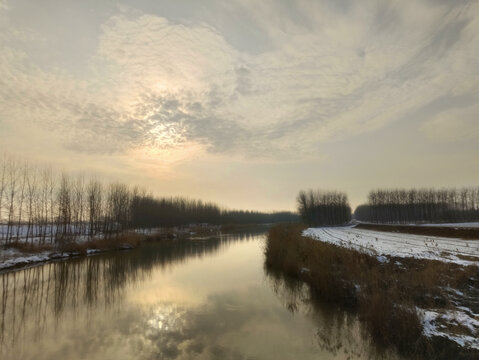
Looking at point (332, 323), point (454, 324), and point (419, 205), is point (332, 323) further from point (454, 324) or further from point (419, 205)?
point (419, 205)

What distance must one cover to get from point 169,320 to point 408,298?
8.04 meters

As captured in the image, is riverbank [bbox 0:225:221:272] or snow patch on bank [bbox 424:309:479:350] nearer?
snow patch on bank [bbox 424:309:479:350]

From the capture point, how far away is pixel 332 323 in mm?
9586

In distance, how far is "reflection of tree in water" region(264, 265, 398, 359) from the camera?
7.45 metres

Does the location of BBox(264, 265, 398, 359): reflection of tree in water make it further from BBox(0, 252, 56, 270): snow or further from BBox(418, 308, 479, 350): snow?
BBox(0, 252, 56, 270): snow

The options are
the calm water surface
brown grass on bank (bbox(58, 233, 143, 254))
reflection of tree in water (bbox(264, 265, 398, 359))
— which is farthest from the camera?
brown grass on bank (bbox(58, 233, 143, 254))

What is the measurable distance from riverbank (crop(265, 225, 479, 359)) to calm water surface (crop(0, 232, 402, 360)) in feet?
2.65

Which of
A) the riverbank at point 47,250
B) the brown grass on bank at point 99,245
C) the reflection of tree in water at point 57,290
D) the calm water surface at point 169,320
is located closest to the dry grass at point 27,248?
the riverbank at point 47,250

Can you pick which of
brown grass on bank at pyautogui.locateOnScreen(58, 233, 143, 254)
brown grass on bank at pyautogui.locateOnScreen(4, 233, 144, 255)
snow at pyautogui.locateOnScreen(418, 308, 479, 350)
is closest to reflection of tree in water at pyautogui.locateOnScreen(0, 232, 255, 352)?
brown grass on bank at pyautogui.locateOnScreen(4, 233, 144, 255)

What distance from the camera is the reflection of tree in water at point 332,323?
24.5ft

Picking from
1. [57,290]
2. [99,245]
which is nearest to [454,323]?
[57,290]

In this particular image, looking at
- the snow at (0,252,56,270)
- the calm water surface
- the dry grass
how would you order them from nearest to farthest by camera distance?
the calm water surface, the snow at (0,252,56,270), the dry grass

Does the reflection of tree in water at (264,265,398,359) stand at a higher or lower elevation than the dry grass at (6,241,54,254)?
lower

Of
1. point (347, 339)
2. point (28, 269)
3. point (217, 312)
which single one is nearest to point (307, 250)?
point (217, 312)
